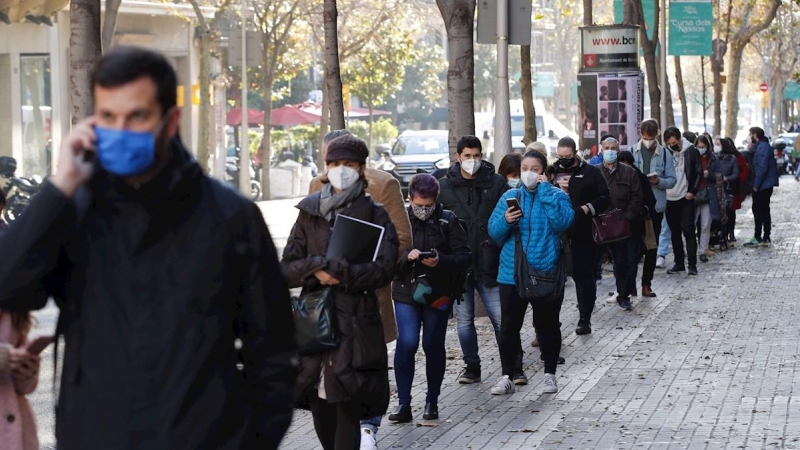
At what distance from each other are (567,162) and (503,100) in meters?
2.31

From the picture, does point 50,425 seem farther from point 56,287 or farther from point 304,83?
point 304,83

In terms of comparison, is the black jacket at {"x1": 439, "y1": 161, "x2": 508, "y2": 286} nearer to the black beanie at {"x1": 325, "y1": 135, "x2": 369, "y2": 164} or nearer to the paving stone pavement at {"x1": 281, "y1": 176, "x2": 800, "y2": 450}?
the paving stone pavement at {"x1": 281, "y1": 176, "x2": 800, "y2": 450}

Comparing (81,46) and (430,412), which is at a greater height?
(81,46)

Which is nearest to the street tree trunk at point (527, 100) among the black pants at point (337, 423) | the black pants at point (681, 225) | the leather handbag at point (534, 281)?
the black pants at point (681, 225)

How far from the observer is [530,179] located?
9.55m

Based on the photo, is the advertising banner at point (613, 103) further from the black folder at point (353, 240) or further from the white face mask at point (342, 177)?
the black folder at point (353, 240)

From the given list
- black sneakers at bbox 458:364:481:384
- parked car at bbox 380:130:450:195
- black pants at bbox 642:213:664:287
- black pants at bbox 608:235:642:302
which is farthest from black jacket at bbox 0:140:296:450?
parked car at bbox 380:130:450:195

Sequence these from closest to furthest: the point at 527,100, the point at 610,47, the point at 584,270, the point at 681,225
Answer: the point at 584,270 < the point at 681,225 < the point at 610,47 < the point at 527,100

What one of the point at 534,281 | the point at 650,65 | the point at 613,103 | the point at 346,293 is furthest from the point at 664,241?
the point at 346,293

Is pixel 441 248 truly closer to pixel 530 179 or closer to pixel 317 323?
pixel 530 179

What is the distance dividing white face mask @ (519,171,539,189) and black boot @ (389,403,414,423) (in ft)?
5.75

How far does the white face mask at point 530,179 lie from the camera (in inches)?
376

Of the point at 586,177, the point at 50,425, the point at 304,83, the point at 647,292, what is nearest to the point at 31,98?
the point at 647,292

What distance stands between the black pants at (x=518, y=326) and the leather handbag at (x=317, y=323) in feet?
11.0
